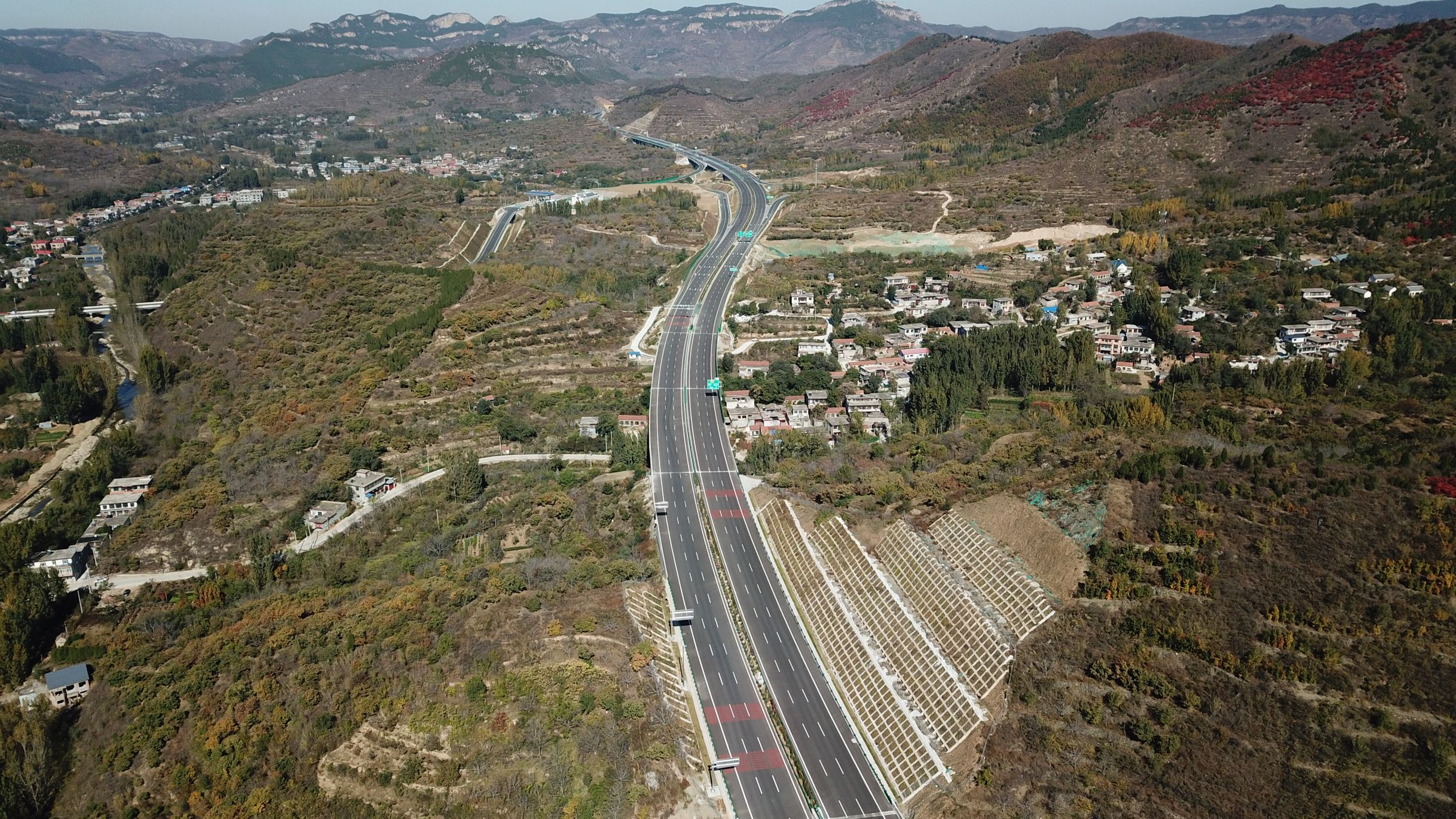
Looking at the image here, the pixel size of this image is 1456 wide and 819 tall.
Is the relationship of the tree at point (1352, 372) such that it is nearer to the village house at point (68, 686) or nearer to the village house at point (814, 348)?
the village house at point (814, 348)

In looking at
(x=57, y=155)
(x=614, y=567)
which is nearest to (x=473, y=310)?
(x=614, y=567)

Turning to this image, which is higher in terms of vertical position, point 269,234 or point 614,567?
point 269,234

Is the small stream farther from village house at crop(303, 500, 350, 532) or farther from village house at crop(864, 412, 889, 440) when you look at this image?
village house at crop(864, 412, 889, 440)

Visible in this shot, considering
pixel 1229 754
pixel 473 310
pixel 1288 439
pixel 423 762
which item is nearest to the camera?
→ pixel 1229 754

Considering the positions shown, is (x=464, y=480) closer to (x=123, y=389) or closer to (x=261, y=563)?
(x=261, y=563)

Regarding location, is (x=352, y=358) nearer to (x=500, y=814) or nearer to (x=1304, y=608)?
(x=500, y=814)

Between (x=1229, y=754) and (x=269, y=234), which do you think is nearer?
(x=1229, y=754)

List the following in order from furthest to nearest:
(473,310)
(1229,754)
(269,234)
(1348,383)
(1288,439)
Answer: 1. (269,234)
2. (473,310)
3. (1348,383)
4. (1288,439)
5. (1229,754)

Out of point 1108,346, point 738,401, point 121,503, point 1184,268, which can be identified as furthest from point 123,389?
point 1184,268

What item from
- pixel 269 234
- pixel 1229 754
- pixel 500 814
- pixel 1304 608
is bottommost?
pixel 500 814
